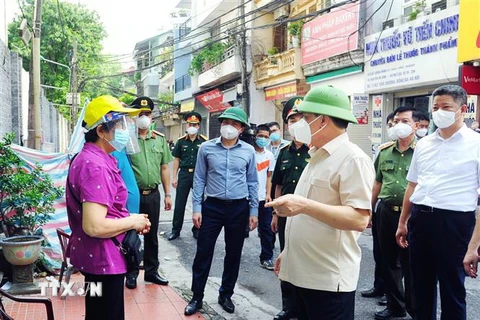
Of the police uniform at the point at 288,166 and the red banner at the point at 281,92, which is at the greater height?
the red banner at the point at 281,92

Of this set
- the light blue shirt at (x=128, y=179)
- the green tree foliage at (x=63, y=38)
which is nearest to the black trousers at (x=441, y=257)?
the light blue shirt at (x=128, y=179)

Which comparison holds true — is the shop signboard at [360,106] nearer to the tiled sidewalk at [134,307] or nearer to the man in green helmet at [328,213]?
the tiled sidewalk at [134,307]

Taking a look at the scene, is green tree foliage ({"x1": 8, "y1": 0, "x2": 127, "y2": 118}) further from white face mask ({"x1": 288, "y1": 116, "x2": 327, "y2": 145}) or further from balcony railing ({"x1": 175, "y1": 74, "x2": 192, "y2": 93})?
white face mask ({"x1": 288, "y1": 116, "x2": 327, "y2": 145})

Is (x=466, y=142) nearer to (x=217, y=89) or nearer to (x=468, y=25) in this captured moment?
(x=468, y=25)

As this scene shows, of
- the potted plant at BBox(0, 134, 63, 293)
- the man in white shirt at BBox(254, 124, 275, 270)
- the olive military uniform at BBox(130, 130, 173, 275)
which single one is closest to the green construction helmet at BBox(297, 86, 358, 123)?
the olive military uniform at BBox(130, 130, 173, 275)

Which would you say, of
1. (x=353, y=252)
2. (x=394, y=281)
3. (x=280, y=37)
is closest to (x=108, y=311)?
(x=353, y=252)

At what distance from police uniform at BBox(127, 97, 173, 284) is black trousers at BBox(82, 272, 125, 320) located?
228 cm

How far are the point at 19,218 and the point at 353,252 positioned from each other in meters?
4.05

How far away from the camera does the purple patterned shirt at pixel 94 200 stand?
96.4 inches

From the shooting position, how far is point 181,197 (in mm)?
7930

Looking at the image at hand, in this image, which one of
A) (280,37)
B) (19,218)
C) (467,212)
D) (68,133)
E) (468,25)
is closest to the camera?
(467,212)

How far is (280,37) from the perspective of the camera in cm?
1839

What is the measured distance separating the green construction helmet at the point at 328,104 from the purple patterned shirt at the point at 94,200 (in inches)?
44.0

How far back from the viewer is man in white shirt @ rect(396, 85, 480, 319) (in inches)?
130
